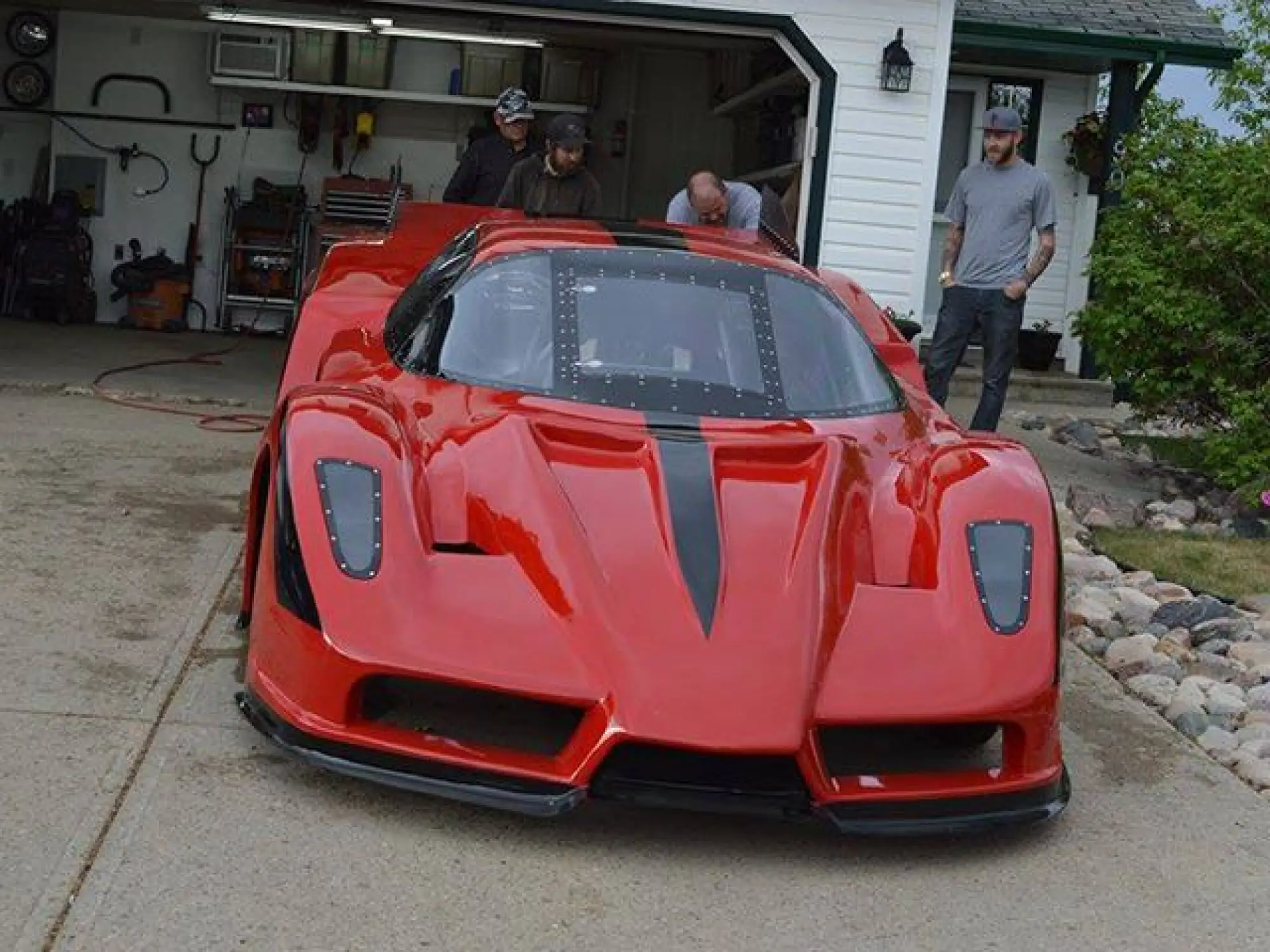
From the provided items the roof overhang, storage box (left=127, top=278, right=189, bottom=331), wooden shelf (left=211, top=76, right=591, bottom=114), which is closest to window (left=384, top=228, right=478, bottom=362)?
the roof overhang

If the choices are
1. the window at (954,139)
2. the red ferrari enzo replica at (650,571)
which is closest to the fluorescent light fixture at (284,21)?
the window at (954,139)

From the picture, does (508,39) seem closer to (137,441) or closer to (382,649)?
(137,441)

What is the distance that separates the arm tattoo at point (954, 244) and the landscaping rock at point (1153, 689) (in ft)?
12.6

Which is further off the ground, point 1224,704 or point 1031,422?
point 1031,422

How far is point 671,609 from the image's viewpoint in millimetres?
3963

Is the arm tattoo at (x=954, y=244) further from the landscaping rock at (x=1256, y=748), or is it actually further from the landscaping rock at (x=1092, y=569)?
the landscaping rock at (x=1256, y=748)

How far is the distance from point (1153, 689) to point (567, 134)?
4076mm

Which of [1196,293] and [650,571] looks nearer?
[650,571]

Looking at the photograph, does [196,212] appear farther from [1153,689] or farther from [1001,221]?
[1153,689]

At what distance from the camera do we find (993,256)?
9.05 metres

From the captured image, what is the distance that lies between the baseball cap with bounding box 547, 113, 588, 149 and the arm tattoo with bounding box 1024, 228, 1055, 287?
2.31 metres

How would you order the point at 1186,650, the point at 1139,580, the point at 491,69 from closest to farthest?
the point at 1186,650 → the point at 1139,580 → the point at 491,69

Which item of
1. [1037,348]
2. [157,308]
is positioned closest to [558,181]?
[1037,348]

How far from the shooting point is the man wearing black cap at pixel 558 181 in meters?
8.44
